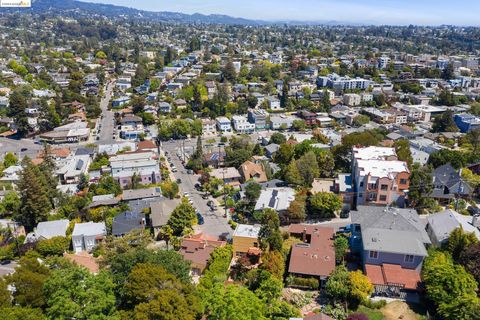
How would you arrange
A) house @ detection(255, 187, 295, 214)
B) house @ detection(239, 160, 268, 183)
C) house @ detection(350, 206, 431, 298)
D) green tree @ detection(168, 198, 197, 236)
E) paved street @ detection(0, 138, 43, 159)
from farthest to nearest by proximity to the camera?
paved street @ detection(0, 138, 43, 159)
house @ detection(239, 160, 268, 183)
house @ detection(255, 187, 295, 214)
green tree @ detection(168, 198, 197, 236)
house @ detection(350, 206, 431, 298)

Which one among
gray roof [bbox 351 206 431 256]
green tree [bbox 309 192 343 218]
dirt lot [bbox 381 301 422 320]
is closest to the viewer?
dirt lot [bbox 381 301 422 320]

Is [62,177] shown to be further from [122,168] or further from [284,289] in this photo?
[284,289]

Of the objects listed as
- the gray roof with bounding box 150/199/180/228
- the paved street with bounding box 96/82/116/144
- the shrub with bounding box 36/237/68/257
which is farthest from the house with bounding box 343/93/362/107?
the shrub with bounding box 36/237/68/257

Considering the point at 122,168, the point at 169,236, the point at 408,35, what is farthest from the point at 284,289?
the point at 408,35

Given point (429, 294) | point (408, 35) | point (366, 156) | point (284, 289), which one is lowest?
point (284, 289)

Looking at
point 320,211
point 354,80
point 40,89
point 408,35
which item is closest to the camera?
point 320,211

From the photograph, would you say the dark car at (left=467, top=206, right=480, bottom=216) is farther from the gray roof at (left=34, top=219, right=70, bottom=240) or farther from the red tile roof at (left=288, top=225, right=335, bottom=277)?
the gray roof at (left=34, top=219, right=70, bottom=240)
